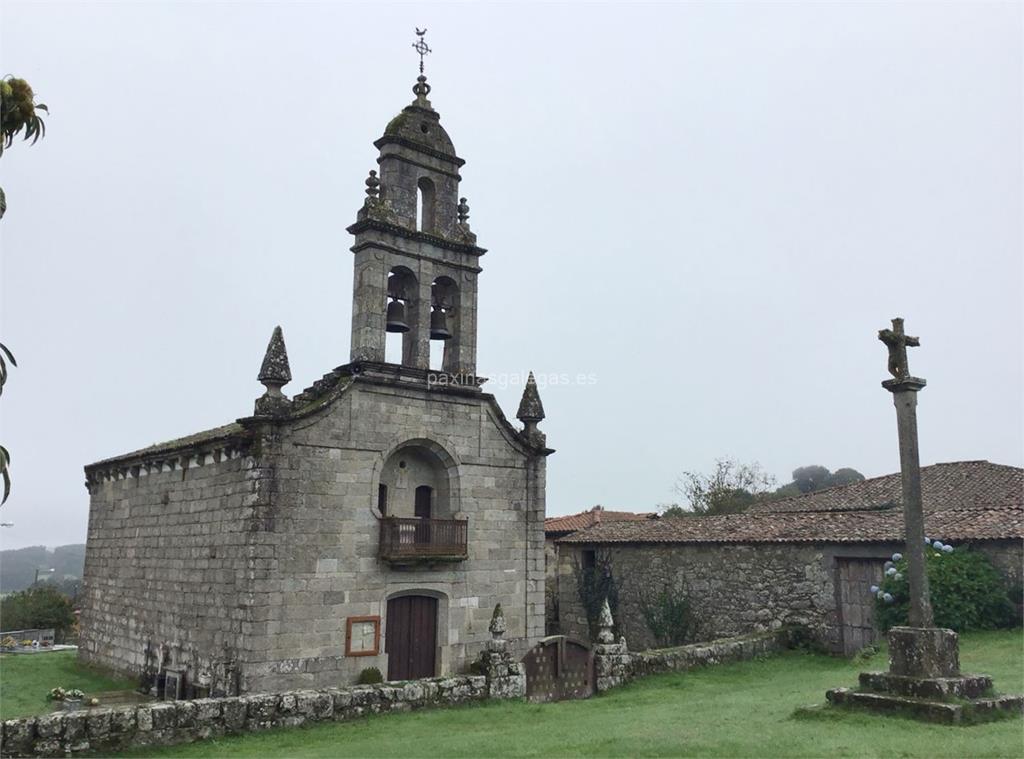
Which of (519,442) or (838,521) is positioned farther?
(838,521)

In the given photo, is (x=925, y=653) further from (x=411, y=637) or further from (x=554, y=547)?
(x=554, y=547)

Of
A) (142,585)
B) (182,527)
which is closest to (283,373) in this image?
(182,527)

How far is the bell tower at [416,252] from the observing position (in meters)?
17.5

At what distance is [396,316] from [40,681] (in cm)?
1293

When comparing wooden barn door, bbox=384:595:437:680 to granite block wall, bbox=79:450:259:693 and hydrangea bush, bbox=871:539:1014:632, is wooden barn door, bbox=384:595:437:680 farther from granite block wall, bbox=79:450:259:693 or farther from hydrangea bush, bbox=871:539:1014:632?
hydrangea bush, bbox=871:539:1014:632

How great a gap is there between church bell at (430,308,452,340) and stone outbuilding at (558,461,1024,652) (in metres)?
9.75

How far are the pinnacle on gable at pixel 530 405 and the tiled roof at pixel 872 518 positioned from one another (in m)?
6.62

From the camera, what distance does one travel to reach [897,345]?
1157cm

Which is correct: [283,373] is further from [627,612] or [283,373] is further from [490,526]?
[627,612]

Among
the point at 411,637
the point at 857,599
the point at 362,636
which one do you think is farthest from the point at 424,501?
the point at 857,599

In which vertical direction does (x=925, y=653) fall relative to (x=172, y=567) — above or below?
below

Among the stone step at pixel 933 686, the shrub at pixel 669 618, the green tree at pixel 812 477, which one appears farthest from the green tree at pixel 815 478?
the stone step at pixel 933 686

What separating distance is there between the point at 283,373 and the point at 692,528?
46.8ft

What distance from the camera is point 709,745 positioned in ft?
28.7
